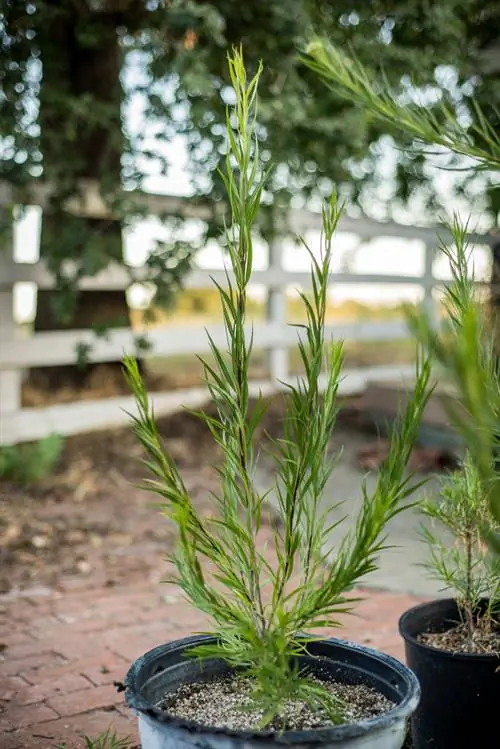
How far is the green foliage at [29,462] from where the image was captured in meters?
5.56

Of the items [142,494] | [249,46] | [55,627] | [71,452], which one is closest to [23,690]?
[55,627]

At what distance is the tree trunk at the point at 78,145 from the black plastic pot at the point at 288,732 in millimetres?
4115

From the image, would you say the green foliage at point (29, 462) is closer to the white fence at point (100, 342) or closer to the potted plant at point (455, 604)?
the white fence at point (100, 342)

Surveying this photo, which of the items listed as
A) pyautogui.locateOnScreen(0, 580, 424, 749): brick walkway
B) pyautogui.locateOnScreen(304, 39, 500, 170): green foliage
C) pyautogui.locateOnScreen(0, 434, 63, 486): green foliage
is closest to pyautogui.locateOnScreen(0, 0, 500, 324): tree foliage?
pyautogui.locateOnScreen(0, 434, 63, 486): green foliage

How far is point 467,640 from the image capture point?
2350 millimetres

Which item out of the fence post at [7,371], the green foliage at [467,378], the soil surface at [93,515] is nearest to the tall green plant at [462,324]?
the green foliage at [467,378]

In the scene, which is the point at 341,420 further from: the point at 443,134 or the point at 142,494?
the point at 443,134

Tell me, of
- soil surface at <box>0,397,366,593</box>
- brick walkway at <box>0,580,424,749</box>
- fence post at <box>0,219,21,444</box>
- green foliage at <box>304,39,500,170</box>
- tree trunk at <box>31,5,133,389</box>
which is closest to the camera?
green foliage at <box>304,39,500,170</box>

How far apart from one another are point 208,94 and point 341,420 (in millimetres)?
3472

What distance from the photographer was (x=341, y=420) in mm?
7945

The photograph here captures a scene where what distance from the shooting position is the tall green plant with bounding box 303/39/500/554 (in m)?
0.84

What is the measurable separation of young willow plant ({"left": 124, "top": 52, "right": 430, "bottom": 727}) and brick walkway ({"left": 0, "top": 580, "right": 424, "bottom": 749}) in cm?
108

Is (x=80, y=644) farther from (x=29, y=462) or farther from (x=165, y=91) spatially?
(x=165, y=91)

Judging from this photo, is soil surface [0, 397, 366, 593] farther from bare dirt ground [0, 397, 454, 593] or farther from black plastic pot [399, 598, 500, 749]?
black plastic pot [399, 598, 500, 749]
